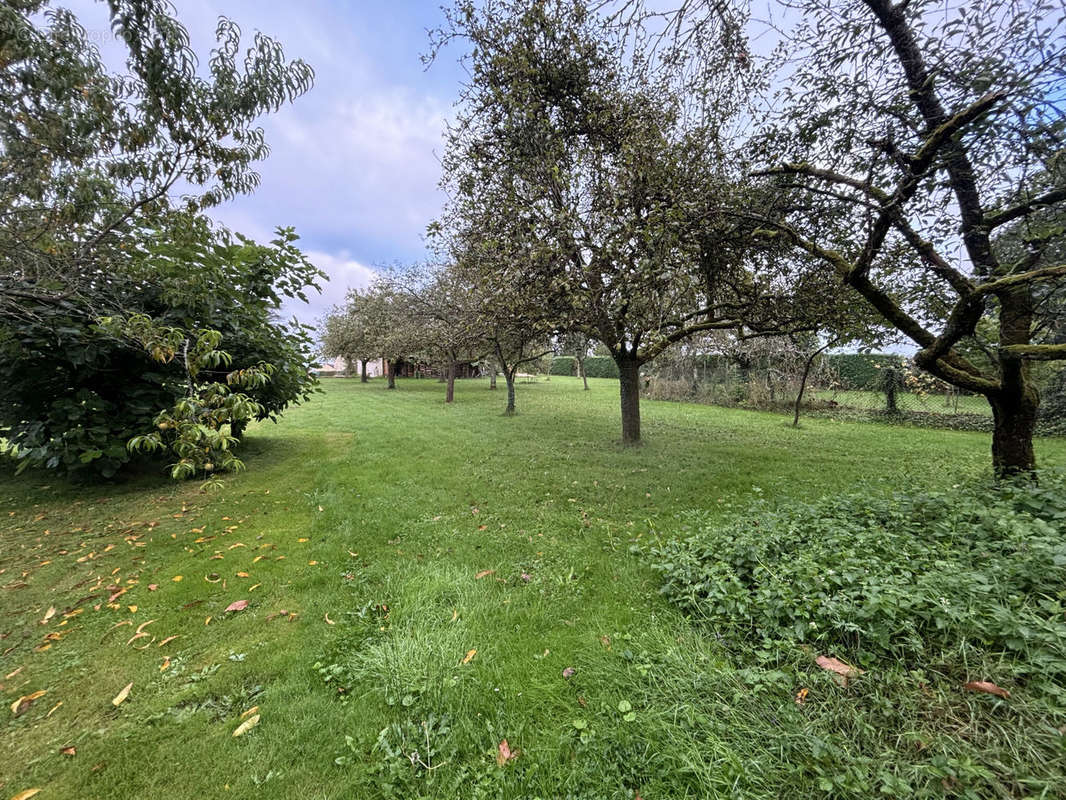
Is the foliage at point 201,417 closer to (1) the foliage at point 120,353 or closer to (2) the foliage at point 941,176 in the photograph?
(1) the foliage at point 120,353

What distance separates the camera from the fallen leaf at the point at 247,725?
1.80 meters

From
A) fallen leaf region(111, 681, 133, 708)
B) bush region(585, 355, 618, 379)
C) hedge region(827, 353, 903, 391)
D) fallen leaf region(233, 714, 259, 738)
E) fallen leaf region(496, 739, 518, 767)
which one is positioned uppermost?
bush region(585, 355, 618, 379)

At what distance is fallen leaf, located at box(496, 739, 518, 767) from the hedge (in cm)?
1379

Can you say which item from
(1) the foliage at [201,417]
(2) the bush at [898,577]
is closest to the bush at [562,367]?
(2) the bush at [898,577]

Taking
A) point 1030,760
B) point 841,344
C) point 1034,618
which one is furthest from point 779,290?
point 1030,760

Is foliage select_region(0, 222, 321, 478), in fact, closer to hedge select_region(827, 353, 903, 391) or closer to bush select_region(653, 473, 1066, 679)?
bush select_region(653, 473, 1066, 679)

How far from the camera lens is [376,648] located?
2291mm

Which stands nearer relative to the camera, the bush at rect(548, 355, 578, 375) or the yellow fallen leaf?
the yellow fallen leaf

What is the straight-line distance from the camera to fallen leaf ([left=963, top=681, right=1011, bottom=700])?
4.68 feet

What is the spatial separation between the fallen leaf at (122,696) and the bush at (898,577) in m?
3.22

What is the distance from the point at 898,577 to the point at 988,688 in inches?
26.8

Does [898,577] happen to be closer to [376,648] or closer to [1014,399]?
[376,648]

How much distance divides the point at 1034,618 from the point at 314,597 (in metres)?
4.08

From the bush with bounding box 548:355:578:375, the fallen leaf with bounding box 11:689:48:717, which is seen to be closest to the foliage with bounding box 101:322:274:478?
the fallen leaf with bounding box 11:689:48:717
